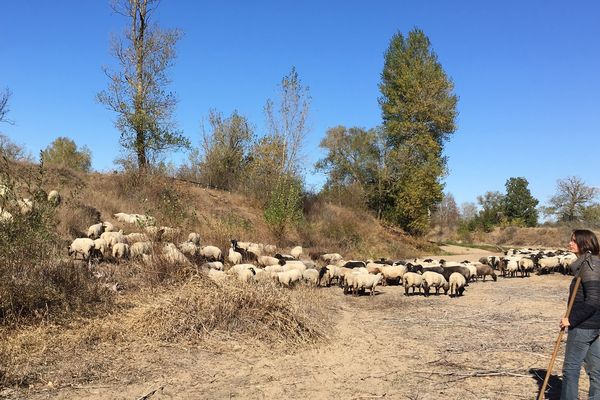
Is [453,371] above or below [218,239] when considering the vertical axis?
below

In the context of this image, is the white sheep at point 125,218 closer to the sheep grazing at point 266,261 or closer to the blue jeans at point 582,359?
the sheep grazing at point 266,261

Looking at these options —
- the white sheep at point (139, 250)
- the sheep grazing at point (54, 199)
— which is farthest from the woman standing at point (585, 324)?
the white sheep at point (139, 250)

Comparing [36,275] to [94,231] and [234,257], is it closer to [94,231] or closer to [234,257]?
[94,231]

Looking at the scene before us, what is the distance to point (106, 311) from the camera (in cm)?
833

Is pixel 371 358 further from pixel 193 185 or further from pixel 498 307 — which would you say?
pixel 193 185

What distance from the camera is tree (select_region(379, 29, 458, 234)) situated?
119ft

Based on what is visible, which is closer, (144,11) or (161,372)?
(161,372)

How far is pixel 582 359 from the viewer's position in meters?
4.86

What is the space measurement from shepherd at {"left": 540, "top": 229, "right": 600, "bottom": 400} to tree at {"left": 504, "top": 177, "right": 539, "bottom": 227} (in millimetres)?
58959

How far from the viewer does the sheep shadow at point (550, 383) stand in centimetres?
572

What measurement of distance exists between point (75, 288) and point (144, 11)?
23.4 m

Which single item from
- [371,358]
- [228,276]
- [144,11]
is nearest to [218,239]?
[228,276]

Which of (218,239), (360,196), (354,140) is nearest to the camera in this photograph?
(218,239)

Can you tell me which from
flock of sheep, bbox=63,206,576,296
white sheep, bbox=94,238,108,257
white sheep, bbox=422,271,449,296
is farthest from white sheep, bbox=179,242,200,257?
white sheep, bbox=422,271,449,296
